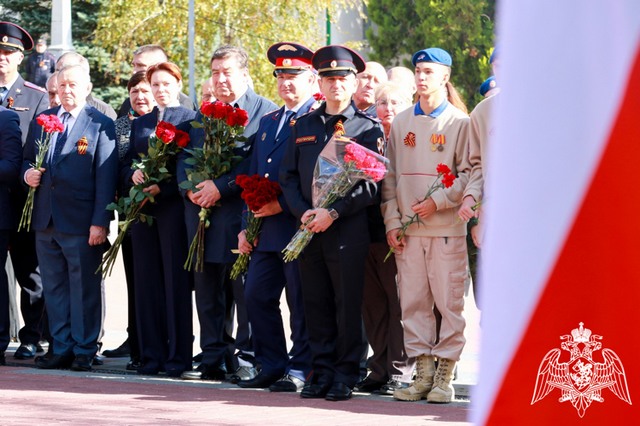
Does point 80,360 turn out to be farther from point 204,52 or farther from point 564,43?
point 204,52

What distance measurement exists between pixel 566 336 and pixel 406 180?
5691 millimetres

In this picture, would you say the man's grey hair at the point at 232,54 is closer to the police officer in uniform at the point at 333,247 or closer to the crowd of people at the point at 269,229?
the crowd of people at the point at 269,229

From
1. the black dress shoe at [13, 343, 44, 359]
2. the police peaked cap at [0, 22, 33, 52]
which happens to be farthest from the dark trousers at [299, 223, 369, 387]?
the police peaked cap at [0, 22, 33, 52]

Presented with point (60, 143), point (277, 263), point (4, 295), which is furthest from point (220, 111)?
point (4, 295)

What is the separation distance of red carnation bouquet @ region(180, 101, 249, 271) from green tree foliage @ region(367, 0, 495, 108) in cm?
2724

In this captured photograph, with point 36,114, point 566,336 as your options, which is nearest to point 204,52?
point 36,114

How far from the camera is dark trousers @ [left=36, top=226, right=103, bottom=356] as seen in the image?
8.85 m

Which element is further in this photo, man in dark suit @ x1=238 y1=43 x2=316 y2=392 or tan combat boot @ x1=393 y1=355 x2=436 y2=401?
man in dark suit @ x1=238 y1=43 x2=316 y2=392

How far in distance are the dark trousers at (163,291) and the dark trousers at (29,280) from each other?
141 cm

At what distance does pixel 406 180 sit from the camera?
24.6 feet

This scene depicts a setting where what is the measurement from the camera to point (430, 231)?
24.2ft

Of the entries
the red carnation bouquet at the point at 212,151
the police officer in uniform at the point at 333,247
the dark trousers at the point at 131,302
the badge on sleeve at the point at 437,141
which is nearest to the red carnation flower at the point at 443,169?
the badge on sleeve at the point at 437,141

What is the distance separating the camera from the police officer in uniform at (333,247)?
7.38m

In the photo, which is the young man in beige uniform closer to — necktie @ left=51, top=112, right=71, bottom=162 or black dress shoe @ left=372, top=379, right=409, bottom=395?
black dress shoe @ left=372, top=379, right=409, bottom=395
